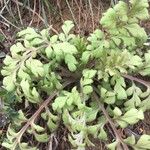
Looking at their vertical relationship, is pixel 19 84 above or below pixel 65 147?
above

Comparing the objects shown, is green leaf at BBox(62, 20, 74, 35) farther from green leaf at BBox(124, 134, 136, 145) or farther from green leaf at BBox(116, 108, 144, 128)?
green leaf at BBox(124, 134, 136, 145)

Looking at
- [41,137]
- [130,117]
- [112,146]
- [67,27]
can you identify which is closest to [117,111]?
[130,117]

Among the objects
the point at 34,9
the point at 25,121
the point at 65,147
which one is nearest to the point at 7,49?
the point at 34,9

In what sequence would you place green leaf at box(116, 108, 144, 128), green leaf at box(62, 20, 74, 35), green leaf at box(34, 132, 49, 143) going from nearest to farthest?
green leaf at box(116, 108, 144, 128), green leaf at box(34, 132, 49, 143), green leaf at box(62, 20, 74, 35)

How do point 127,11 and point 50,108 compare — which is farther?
point 50,108

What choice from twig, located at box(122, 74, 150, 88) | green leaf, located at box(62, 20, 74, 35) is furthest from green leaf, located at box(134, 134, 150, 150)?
green leaf, located at box(62, 20, 74, 35)

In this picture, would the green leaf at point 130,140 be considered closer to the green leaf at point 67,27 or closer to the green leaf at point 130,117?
the green leaf at point 130,117

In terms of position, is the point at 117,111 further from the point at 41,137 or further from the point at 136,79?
the point at 41,137

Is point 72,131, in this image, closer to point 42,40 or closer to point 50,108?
point 50,108

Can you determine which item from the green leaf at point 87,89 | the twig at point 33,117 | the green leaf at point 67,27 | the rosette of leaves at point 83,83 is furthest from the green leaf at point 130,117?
the green leaf at point 67,27
